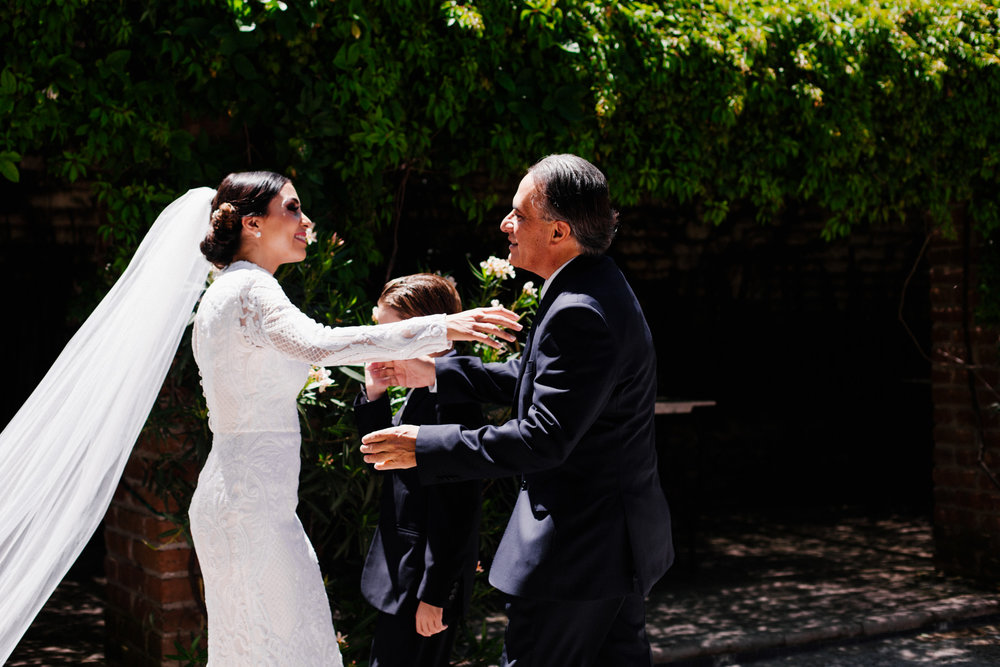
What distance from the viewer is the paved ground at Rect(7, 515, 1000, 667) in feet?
16.8

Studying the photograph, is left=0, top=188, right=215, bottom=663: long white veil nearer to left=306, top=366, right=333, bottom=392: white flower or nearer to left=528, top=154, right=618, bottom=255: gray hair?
left=306, top=366, right=333, bottom=392: white flower

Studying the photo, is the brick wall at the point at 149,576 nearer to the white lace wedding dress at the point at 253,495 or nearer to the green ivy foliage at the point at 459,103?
the green ivy foliage at the point at 459,103

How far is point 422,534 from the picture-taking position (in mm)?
3031

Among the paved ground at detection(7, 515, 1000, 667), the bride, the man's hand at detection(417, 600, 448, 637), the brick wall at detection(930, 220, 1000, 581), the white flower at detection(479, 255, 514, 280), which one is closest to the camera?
the bride

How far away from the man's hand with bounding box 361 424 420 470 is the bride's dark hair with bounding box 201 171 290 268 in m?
0.79

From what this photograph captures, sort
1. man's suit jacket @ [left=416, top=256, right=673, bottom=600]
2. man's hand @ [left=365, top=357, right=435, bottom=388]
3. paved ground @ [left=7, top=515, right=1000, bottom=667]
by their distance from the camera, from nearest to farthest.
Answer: man's suit jacket @ [left=416, top=256, right=673, bottom=600] < man's hand @ [left=365, top=357, right=435, bottom=388] < paved ground @ [left=7, top=515, right=1000, bottom=667]

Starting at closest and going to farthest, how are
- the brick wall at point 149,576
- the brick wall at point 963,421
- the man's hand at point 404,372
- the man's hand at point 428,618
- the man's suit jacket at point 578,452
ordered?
the man's suit jacket at point 578,452 → the man's hand at point 428,618 → the man's hand at point 404,372 → the brick wall at point 149,576 → the brick wall at point 963,421

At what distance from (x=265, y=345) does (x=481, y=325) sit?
Answer: 616 millimetres

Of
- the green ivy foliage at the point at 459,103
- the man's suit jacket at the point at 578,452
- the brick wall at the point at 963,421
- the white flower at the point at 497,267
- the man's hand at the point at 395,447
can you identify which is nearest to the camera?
the man's suit jacket at the point at 578,452

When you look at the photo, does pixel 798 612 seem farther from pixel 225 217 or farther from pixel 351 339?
pixel 225 217

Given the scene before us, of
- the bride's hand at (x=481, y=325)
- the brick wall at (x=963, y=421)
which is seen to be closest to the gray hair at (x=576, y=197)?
the bride's hand at (x=481, y=325)

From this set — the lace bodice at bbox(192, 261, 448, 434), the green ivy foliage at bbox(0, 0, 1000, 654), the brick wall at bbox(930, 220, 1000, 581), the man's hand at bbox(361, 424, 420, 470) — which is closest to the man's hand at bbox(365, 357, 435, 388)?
the lace bodice at bbox(192, 261, 448, 434)

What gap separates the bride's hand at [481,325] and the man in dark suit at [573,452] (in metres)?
0.09

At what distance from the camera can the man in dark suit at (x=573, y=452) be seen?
2.49m
